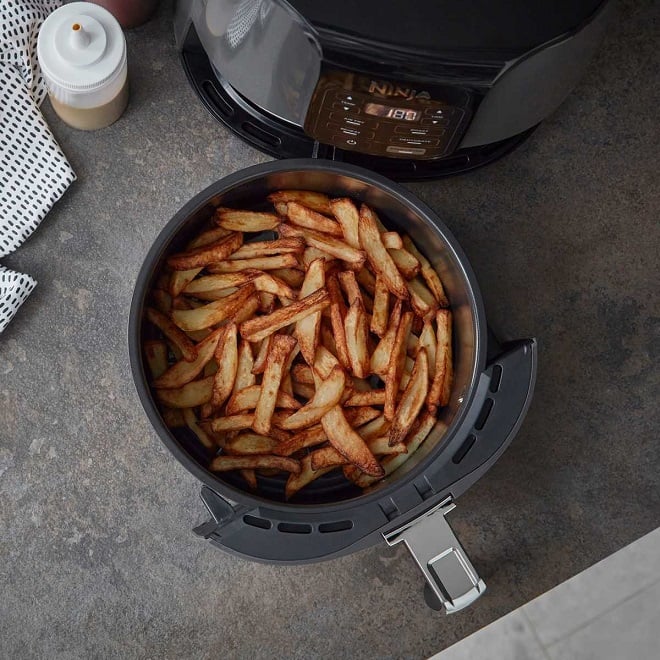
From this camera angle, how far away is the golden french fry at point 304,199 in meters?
0.94

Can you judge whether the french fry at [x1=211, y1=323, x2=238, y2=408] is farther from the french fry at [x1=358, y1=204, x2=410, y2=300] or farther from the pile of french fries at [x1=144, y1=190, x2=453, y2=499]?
the french fry at [x1=358, y1=204, x2=410, y2=300]

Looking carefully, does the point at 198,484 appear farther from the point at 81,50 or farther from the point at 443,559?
the point at 81,50

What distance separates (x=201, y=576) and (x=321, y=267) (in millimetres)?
428

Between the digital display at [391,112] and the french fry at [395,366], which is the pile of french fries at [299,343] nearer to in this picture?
the french fry at [395,366]

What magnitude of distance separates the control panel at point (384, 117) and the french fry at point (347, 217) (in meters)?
0.08

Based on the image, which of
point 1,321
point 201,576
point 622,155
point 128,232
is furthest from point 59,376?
point 622,155

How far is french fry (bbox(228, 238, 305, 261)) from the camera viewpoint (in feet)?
3.07

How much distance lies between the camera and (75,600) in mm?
1006

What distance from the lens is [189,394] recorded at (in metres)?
0.92

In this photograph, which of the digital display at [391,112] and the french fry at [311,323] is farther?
the french fry at [311,323]

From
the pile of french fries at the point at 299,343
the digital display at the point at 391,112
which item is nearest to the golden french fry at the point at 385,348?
the pile of french fries at the point at 299,343

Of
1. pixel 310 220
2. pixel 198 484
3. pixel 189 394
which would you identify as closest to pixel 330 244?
pixel 310 220

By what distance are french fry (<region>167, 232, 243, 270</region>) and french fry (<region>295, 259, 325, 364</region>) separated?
0.33ft

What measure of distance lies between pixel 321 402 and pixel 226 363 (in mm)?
117
